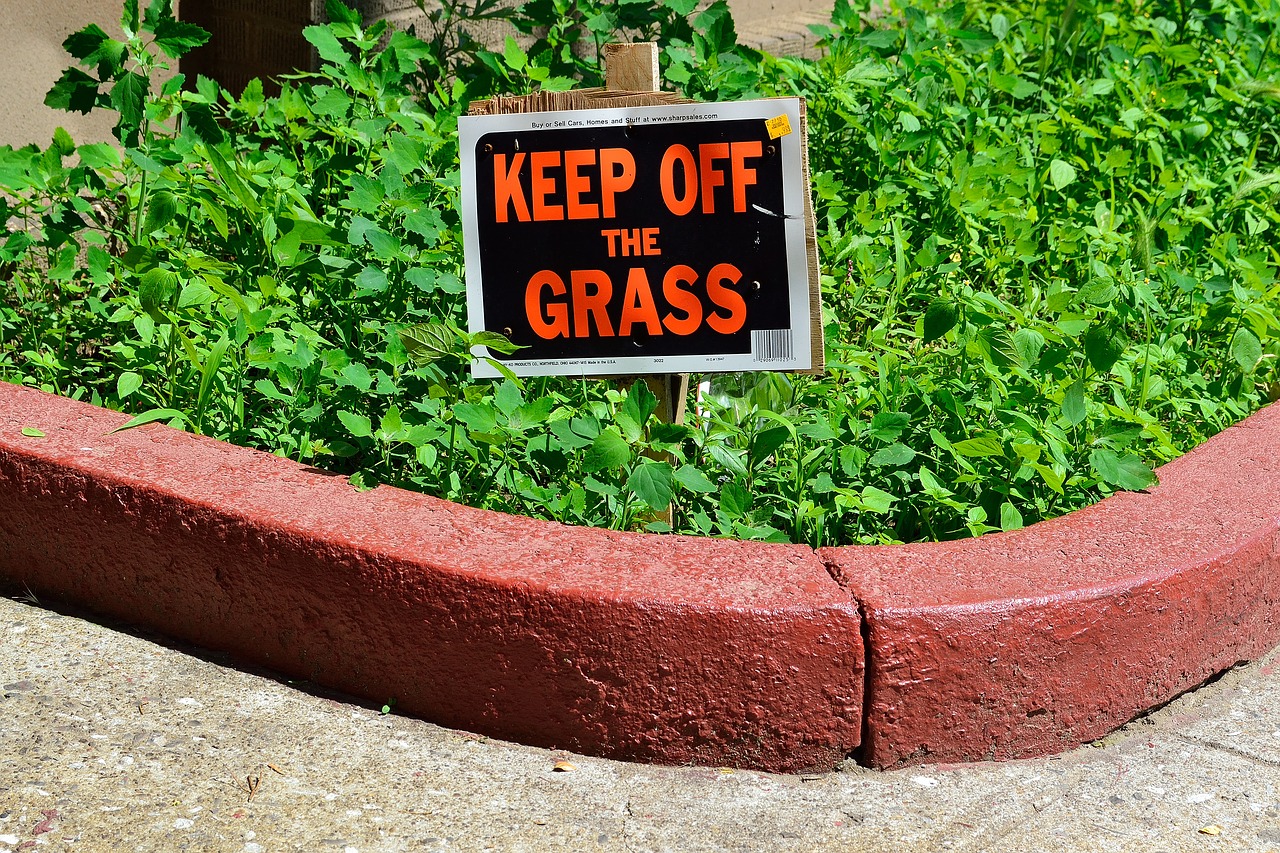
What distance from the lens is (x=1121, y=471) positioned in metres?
2.29

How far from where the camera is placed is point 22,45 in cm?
348

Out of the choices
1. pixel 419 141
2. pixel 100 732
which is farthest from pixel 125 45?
pixel 100 732

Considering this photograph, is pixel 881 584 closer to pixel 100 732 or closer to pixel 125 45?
pixel 100 732

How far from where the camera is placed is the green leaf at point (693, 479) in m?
2.18

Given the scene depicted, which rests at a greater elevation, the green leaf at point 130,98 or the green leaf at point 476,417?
the green leaf at point 130,98

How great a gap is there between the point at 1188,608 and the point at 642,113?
1.25 meters

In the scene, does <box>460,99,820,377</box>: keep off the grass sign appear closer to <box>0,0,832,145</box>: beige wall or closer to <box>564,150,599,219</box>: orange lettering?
<box>564,150,599,219</box>: orange lettering

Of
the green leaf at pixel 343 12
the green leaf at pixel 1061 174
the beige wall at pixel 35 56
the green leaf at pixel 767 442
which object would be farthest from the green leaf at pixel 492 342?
the beige wall at pixel 35 56

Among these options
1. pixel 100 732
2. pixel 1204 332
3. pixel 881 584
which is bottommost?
pixel 100 732

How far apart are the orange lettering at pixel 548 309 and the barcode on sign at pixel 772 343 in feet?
1.12

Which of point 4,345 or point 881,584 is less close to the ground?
point 4,345

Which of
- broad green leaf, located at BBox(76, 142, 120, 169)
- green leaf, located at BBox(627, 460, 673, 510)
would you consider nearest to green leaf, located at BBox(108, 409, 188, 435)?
broad green leaf, located at BBox(76, 142, 120, 169)

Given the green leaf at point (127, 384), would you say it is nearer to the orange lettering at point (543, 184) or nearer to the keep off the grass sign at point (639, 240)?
the keep off the grass sign at point (639, 240)

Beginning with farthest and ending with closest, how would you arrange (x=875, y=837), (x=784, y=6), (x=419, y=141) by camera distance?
1. (x=784, y=6)
2. (x=419, y=141)
3. (x=875, y=837)
